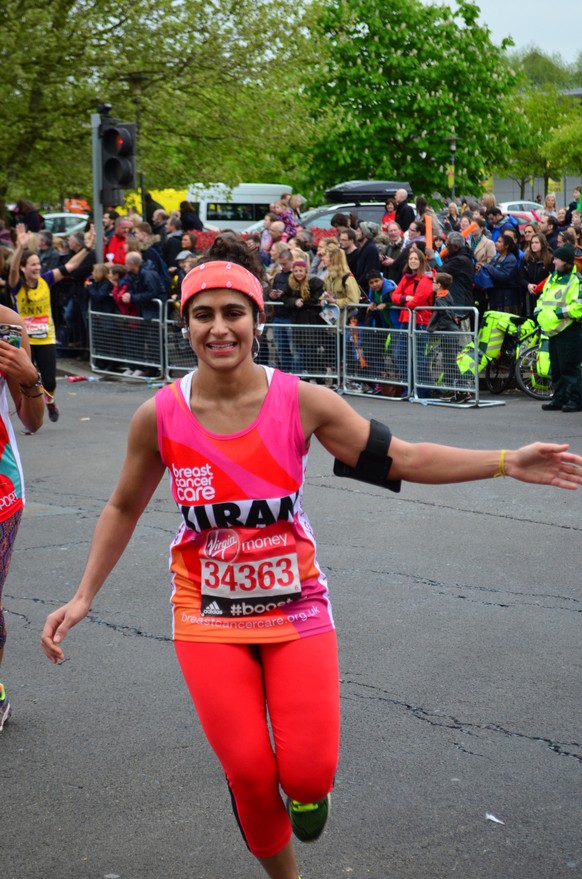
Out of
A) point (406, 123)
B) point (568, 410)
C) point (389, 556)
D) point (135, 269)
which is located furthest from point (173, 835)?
point (406, 123)

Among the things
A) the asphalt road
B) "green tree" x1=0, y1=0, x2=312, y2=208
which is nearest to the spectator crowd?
the asphalt road

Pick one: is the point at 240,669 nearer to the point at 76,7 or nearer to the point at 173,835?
the point at 173,835

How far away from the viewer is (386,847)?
13.0 feet

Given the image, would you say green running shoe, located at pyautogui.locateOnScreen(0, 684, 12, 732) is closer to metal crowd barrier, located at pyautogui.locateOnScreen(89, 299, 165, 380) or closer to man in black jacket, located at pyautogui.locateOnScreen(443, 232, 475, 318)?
man in black jacket, located at pyautogui.locateOnScreen(443, 232, 475, 318)

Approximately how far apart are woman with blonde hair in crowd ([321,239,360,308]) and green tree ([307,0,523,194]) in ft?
74.1

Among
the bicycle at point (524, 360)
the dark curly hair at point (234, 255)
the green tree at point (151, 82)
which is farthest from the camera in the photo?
the green tree at point (151, 82)

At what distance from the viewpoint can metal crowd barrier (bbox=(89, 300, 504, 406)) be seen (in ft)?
49.3

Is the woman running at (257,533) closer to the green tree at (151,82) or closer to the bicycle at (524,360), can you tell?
the bicycle at (524,360)

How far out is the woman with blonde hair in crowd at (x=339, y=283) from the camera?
15961 mm

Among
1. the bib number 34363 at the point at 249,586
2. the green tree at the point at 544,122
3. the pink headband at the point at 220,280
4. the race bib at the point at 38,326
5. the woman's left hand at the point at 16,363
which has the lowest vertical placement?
the bib number 34363 at the point at 249,586

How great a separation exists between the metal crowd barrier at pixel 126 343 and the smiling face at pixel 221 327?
1437 cm

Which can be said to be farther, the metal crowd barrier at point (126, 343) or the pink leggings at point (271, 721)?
the metal crowd barrier at point (126, 343)

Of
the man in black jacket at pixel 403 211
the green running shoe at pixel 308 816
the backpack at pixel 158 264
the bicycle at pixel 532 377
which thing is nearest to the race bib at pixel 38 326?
the backpack at pixel 158 264

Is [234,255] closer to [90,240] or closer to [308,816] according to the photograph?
[308,816]
